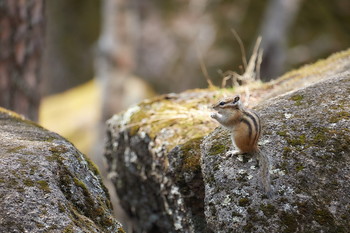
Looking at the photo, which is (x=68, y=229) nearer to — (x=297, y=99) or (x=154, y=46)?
(x=297, y=99)

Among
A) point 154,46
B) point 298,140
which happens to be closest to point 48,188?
point 298,140

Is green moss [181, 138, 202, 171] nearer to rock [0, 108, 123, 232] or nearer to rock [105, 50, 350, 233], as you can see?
rock [105, 50, 350, 233]

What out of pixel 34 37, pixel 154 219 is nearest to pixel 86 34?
pixel 34 37

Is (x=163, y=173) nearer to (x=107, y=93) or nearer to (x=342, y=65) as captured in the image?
(x=342, y=65)

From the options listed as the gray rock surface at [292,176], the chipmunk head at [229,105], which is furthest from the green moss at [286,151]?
the chipmunk head at [229,105]

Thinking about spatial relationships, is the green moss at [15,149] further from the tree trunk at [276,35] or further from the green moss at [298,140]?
the tree trunk at [276,35]
